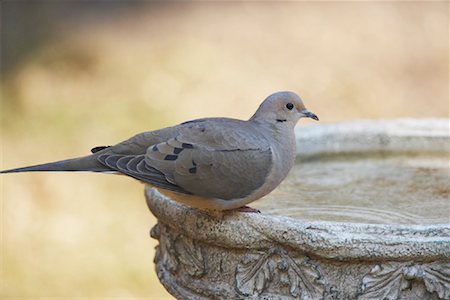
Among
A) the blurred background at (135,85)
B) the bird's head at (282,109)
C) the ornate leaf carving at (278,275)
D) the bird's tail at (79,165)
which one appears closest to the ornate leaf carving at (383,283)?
the ornate leaf carving at (278,275)

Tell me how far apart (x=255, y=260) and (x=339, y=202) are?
0.72 metres

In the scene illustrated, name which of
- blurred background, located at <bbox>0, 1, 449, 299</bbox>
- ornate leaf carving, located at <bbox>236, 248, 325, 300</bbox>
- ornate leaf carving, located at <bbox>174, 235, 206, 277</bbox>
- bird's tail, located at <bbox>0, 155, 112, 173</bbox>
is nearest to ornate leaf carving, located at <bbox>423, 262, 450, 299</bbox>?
ornate leaf carving, located at <bbox>236, 248, 325, 300</bbox>

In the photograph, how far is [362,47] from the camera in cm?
858

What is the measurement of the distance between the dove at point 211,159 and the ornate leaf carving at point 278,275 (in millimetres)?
207

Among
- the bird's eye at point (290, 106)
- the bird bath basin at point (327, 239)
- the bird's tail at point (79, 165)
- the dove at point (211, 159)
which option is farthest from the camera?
the bird's eye at point (290, 106)

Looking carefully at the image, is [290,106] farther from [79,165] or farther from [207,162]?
[79,165]

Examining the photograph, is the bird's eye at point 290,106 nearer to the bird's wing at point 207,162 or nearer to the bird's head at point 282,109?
the bird's head at point 282,109

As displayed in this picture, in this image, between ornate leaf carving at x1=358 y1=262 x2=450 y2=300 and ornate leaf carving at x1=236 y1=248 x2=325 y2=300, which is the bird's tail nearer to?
ornate leaf carving at x1=236 y1=248 x2=325 y2=300

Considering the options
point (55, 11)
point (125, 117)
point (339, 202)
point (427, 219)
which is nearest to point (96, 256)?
point (125, 117)

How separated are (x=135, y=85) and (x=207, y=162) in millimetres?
5013

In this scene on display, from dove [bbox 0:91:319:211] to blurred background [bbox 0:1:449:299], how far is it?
2812 mm

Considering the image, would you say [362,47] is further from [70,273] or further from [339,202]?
[339,202]

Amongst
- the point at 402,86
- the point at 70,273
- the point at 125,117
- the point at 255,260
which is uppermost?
the point at 402,86

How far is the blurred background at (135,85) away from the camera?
Answer: 19.8ft
